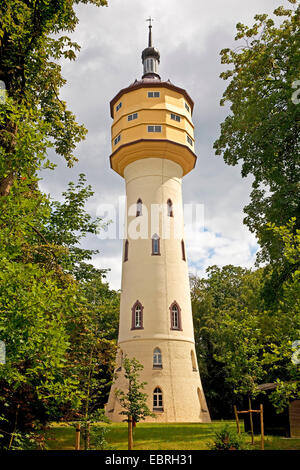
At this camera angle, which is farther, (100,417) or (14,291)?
(100,417)

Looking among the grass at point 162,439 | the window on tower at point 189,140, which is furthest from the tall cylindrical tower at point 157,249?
the grass at point 162,439

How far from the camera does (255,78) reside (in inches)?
640

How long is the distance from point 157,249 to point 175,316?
15.4 feet

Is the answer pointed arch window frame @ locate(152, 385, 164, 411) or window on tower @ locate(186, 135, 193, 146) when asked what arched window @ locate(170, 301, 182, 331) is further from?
Result: window on tower @ locate(186, 135, 193, 146)

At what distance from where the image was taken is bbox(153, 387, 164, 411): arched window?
22906mm

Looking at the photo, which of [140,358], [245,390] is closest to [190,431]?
[245,390]

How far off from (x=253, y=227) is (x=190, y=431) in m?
10.3

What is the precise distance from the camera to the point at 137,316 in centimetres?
2553

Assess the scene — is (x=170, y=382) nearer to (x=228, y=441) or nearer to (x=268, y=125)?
(x=228, y=441)

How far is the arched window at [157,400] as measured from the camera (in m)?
22.9

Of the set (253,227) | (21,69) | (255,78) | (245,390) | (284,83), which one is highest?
(255,78)

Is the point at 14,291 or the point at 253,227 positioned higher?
the point at 253,227

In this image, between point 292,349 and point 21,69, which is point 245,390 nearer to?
point 292,349

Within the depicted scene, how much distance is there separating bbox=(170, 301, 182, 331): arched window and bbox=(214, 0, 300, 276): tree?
32.0ft
